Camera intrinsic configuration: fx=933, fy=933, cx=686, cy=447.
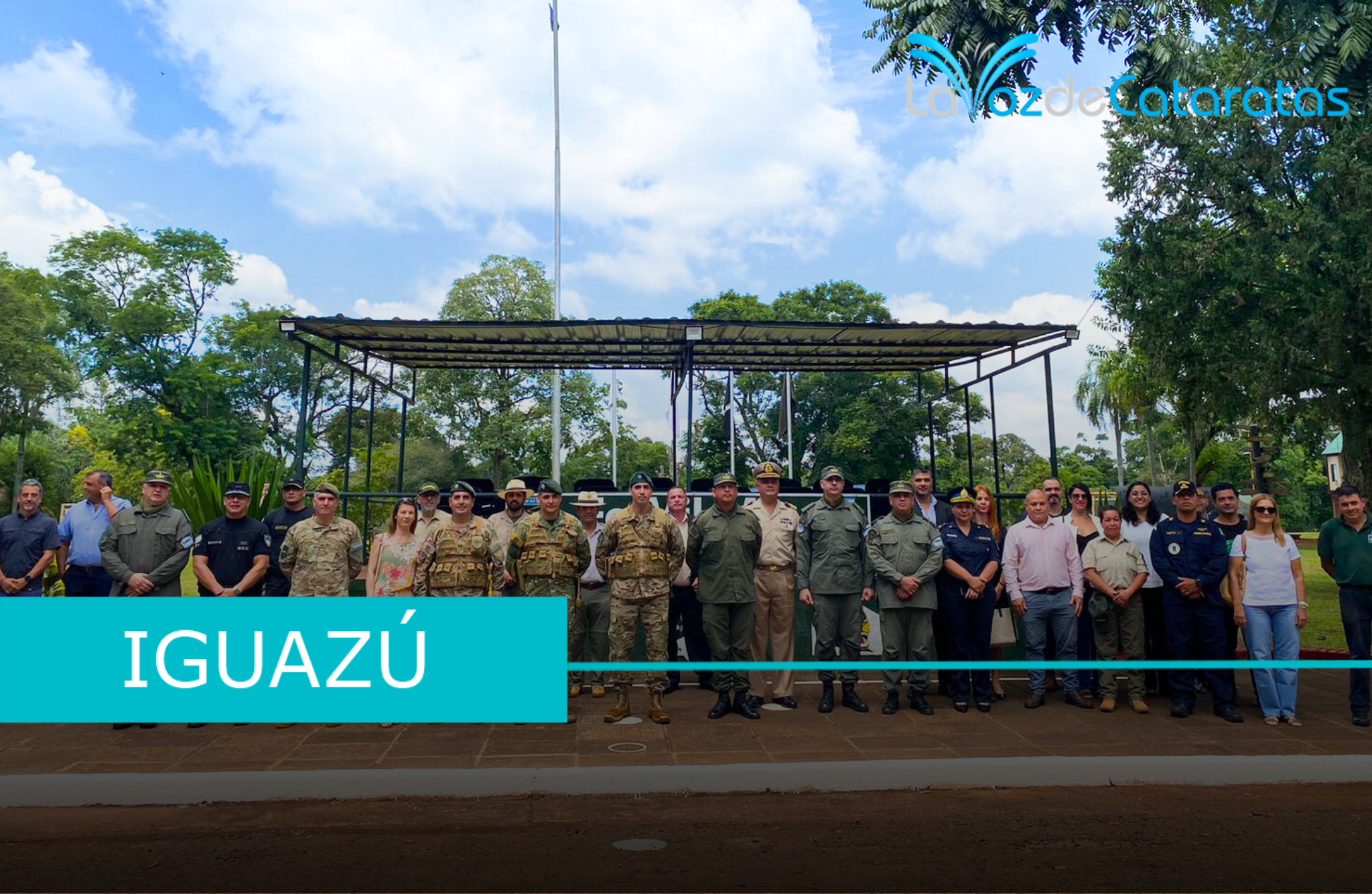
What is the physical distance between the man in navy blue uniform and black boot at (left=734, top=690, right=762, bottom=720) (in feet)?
10.8

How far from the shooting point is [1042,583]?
7586mm

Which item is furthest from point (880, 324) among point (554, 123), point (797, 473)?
point (797, 473)

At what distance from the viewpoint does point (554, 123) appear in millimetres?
25375

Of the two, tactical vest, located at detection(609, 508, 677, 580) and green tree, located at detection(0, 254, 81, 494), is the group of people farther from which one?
green tree, located at detection(0, 254, 81, 494)

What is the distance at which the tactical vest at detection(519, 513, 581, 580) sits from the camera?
24.3 ft

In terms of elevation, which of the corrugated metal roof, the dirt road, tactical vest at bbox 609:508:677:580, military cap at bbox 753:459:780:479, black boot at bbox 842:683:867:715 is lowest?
the dirt road

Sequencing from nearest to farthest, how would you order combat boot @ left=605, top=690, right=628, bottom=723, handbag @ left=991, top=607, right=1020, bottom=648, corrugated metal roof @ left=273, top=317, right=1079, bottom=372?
combat boot @ left=605, top=690, right=628, bottom=723 < handbag @ left=991, top=607, right=1020, bottom=648 < corrugated metal roof @ left=273, top=317, right=1079, bottom=372

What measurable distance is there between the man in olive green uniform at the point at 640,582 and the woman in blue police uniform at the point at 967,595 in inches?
92.2

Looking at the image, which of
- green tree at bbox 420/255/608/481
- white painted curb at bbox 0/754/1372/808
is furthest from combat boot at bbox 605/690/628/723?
green tree at bbox 420/255/608/481

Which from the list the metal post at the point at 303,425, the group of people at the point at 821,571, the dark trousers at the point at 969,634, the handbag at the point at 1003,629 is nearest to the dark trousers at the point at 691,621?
the group of people at the point at 821,571

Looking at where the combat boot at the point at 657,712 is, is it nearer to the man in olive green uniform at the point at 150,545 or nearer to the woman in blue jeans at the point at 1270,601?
the man in olive green uniform at the point at 150,545

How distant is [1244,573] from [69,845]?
25.6 ft

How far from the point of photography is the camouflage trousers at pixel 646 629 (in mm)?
7262

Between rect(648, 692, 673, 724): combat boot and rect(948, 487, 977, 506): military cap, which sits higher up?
rect(948, 487, 977, 506): military cap
